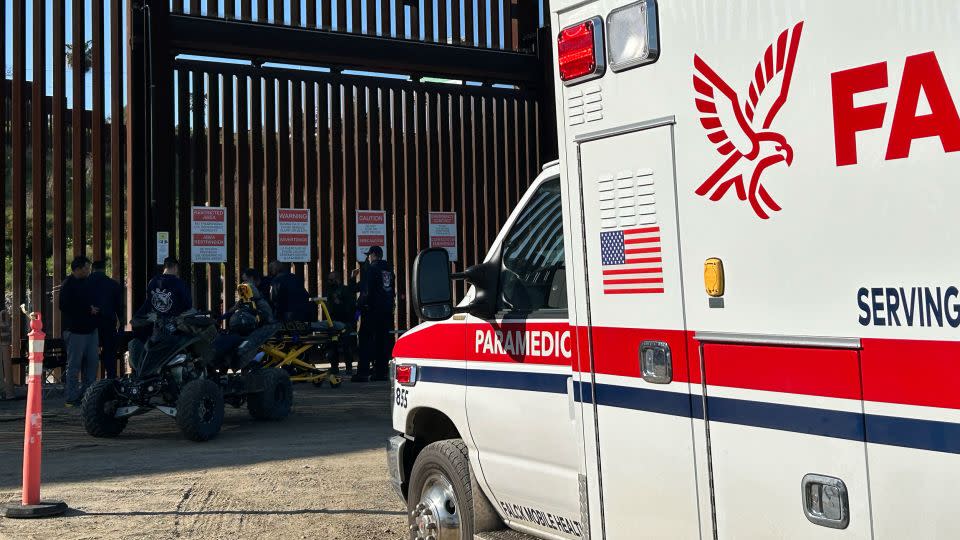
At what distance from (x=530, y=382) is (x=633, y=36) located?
→ 1447 millimetres

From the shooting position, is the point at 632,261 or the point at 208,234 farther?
the point at 208,234

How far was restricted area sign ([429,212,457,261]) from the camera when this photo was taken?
20000mm

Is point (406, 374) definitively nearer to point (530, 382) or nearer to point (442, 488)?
point (442, 488)

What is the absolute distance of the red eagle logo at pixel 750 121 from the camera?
3.40 m

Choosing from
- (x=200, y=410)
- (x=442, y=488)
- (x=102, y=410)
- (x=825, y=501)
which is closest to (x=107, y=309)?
(x=102, y=410)

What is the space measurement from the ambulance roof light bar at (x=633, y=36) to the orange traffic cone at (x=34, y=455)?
4.62m

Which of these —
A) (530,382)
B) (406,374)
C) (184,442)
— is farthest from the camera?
(184,442)

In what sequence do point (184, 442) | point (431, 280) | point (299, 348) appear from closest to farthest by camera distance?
point (431, 280), point (184, 442), point (299, 348)

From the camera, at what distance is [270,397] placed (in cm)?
1203

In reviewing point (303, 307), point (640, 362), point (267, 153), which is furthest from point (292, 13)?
point (640, 362)

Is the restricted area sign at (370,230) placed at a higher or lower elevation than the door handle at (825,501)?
higher

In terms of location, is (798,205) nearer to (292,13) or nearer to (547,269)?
(547,269)

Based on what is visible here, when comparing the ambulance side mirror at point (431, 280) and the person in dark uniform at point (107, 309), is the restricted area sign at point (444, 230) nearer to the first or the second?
the person in dark uniform at point (107, 309)

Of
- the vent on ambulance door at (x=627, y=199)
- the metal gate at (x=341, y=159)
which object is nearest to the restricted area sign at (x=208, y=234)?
the metal gate at (x=341, y=159)
